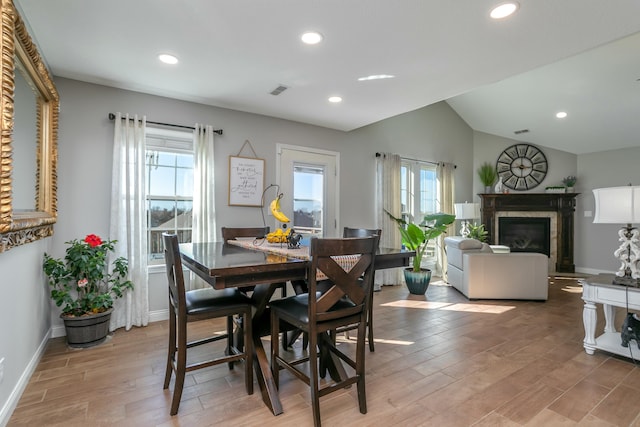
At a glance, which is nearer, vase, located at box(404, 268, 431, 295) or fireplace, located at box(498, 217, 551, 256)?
vase, located at box(404, 268, 431, 295)

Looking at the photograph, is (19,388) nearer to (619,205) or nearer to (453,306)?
(453,306)

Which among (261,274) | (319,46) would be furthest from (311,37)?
(261,274)

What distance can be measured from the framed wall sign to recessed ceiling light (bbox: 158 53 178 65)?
4.26 ft

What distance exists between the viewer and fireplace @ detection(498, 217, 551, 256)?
665 centimetres

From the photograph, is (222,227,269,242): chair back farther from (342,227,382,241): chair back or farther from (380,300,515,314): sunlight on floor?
(380,300,515,314): sunlight on floor

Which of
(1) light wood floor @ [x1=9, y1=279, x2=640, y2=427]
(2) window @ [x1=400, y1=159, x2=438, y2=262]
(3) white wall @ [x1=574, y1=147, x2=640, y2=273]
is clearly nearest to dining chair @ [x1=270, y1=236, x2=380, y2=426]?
(1) light wood floor @ [x1=9, y1=279, x2=640, y2=427]

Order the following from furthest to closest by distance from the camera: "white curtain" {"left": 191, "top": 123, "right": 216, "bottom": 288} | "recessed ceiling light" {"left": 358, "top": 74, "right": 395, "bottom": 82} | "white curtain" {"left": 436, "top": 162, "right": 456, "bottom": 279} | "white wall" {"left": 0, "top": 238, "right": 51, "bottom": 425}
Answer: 1. "white curtain" {"left": 436, "top": 162, "right": 456, "bottom": 279}
2. "white curtain" {"left": 191, "top": 123, "right": 216, "bottom": 288}
3. "recessed ceiling light" {"left": 358, "top": 74, "right": 395, "bottom": 82}
4. "white wall" {"left": 0, "top": 238, "right": 51, "bottom": 425}

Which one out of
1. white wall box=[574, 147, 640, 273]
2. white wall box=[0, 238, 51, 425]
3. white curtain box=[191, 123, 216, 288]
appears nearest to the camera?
white wall box=[0, 238, 51, 425]

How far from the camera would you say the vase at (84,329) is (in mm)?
2676

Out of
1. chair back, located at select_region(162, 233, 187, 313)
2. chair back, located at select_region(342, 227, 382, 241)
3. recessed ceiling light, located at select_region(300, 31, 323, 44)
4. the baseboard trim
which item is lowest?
the baseboard trim

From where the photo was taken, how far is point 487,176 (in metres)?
6.76

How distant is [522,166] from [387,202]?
3.77 metres

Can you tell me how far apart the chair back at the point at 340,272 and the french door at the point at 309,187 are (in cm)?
242

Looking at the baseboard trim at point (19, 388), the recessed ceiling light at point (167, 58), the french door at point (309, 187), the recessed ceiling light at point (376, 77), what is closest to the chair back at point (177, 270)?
the baseboard trim at point (19, 388)
